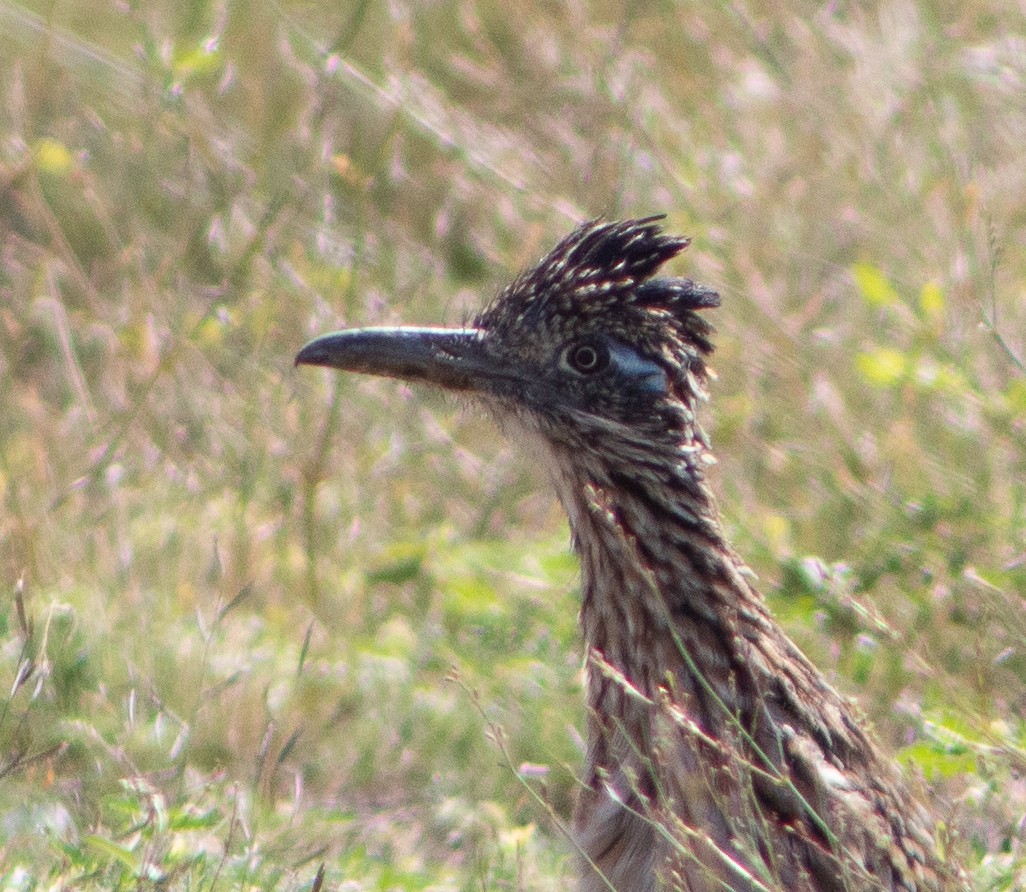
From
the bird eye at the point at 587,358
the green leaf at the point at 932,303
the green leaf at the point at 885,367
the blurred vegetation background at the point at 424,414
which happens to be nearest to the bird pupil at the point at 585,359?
the bird eye at the point at 587,358

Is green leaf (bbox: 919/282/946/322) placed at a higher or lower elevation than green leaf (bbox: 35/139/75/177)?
higher

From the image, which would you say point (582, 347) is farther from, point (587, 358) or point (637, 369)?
point (637, 369)

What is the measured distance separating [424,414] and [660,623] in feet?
10.2

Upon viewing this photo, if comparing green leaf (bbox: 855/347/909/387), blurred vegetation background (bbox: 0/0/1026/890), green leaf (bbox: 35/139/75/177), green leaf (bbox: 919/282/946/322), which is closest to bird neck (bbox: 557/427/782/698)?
blurred vegetation background (bbox: 0/0/1026/890)

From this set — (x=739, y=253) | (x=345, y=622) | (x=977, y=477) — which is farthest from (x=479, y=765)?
(x=739, y=253)

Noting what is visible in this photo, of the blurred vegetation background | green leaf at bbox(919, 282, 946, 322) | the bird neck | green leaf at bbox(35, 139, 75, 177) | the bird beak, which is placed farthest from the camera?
green leaf at bbox(35, 139, 75, 177)

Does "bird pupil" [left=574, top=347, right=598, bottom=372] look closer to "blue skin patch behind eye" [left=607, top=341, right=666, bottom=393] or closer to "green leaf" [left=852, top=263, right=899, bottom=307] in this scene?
"blue skin patch behind eye" [left=607, top=341, right=666, bottom=393]

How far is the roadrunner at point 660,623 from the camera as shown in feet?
13.0

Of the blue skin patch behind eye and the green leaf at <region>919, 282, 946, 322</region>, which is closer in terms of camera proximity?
the blue skin patch behind eye

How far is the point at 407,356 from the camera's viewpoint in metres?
4.72

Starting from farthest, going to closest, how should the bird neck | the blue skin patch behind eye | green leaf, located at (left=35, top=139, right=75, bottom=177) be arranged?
1. green leaf, located at (left=35, top=139, right=75, bottom=177)
2. the blue skin patch behind eye
3. the bird neck

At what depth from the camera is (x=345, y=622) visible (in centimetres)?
627

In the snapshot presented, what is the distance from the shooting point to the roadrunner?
3.96 metres

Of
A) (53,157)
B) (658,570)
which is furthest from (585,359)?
(53,157)
